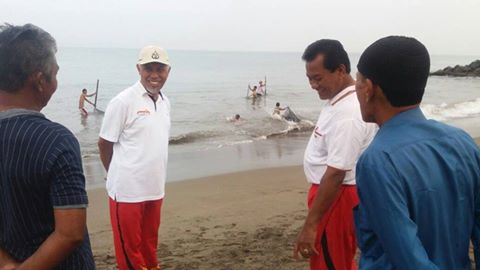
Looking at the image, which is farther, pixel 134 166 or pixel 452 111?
pixel 452 111

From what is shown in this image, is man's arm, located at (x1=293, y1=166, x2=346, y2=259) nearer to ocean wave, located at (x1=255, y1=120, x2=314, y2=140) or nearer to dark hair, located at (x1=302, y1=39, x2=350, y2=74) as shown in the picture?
dark hair, located at (x1=302, y1=39, x2=350, y2=74)

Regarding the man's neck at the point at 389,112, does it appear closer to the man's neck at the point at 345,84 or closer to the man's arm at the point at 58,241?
the man's arm at the point at 58,241

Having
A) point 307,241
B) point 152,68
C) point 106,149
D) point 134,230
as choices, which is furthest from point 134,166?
point 307,241

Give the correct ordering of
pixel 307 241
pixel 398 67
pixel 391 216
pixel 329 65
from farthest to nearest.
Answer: pixel 329 65 → pixel 307 241 → pixel 398 67 → pixel 391 216

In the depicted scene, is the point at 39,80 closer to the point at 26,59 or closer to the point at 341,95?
the point at 26,59

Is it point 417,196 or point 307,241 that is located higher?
point 417,196

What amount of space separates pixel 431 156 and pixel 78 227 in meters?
1.28

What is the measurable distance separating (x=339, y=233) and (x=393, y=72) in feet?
5.04

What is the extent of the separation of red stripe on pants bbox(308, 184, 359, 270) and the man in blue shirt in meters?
1.15

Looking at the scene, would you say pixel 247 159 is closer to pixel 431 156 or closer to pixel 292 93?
pixel 431 156

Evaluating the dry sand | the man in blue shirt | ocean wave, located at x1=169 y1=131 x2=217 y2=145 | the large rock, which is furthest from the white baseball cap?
the large rock

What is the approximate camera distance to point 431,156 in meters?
1.53

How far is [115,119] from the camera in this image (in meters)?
3.66

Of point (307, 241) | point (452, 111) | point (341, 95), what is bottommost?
point (452, 111)
